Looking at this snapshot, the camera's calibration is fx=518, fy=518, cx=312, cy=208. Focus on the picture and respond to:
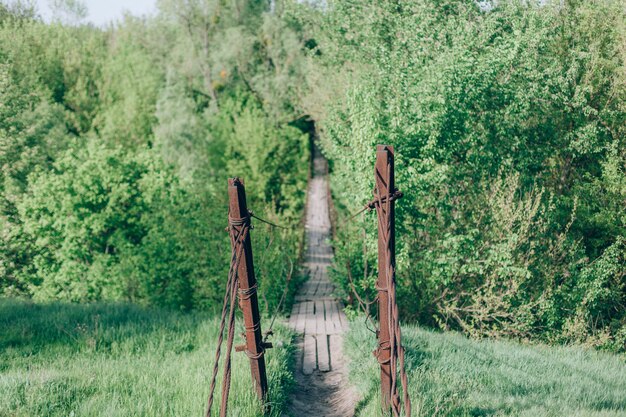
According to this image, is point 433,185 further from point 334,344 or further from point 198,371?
point 198,371

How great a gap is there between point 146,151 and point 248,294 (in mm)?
15721

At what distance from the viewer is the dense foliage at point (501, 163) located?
35.4ft

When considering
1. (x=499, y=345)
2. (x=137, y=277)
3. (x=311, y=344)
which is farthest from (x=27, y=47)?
(x=499, y=345)

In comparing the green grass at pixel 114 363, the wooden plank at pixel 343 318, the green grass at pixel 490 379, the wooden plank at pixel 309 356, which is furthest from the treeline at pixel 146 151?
the green grass at pixel 490 379

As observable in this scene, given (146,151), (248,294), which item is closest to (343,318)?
(248,294)

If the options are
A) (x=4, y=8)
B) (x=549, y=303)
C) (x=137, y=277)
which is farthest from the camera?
(x=4, y=8)

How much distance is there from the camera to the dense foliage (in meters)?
10.8

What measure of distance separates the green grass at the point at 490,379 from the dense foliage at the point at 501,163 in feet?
7.13

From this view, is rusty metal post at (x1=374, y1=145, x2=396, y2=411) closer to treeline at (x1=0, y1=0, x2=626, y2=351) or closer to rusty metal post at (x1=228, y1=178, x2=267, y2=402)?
rusty metal post at (x1=228, y1=178, x2=267, y2=402)

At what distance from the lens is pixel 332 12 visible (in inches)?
754

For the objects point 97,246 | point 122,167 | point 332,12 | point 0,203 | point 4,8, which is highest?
point 4,8

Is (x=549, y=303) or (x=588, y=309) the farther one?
(x=588, y=309)

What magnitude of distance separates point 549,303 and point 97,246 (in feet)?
49.0

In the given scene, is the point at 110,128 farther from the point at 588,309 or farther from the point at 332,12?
the point at 588,309
